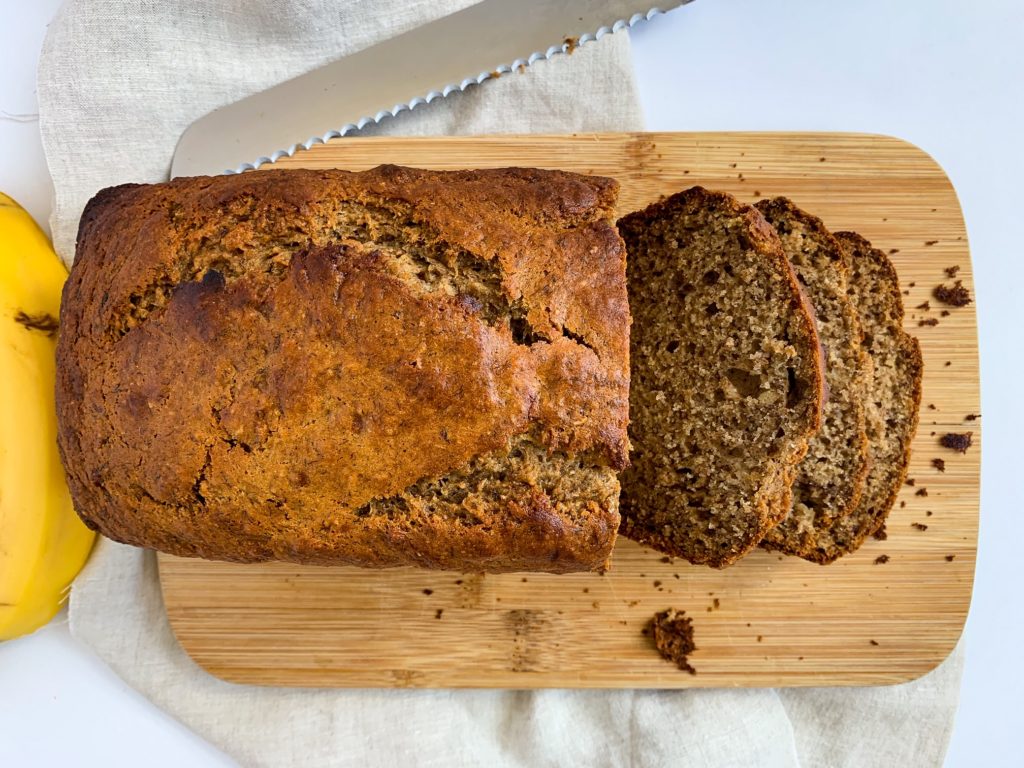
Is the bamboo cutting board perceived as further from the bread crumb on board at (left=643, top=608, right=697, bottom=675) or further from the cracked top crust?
the cracked top crust

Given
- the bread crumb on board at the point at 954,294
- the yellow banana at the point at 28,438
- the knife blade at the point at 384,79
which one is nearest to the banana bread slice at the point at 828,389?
the bread crumb on board at the point at 954,294

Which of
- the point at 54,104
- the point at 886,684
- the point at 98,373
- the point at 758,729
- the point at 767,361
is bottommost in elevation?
the point at 758,729

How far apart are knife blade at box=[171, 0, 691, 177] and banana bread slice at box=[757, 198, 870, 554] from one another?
98 centimetres

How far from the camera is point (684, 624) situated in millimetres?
2514

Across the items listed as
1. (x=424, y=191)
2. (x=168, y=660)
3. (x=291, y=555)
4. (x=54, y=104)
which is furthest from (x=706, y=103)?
(x=168, y=660)

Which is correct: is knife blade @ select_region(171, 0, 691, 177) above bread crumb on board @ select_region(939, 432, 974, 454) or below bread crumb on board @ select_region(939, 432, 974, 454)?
above

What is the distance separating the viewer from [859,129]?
2736mm

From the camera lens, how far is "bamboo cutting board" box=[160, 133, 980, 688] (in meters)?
2.51

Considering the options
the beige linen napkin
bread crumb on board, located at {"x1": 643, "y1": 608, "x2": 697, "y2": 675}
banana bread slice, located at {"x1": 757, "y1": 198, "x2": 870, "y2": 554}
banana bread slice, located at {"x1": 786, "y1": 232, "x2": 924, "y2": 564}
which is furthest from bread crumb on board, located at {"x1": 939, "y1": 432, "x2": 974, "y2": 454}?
bread crumb on board, located at {"x1": 643, "y1": 608, "x2": 697, "y2": 675}

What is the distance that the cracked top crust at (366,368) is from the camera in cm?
180

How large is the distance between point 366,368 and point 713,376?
1.06 meters

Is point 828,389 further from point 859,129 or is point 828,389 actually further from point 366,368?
point 366,368

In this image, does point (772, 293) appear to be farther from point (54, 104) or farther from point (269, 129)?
point (54, 104)

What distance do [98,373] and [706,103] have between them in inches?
90.3
